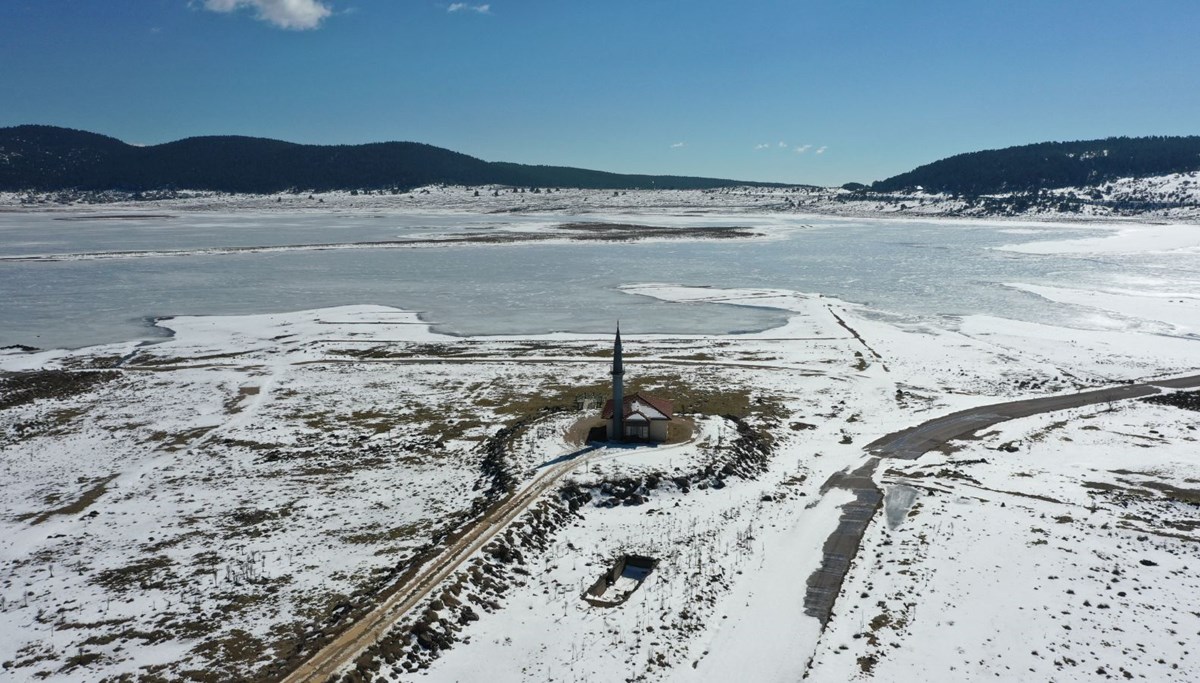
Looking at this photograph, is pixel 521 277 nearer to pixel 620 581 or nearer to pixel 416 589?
pixel 620 581

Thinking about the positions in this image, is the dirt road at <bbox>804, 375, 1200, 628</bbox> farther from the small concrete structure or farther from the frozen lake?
the frozen lake

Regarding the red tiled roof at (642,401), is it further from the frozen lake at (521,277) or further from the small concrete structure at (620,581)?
the frozen lake at (521,277)

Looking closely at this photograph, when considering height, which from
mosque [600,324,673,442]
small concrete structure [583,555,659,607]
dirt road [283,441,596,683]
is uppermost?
mosque [600,324,673,442]

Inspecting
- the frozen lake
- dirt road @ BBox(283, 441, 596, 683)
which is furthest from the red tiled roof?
the frozen lake

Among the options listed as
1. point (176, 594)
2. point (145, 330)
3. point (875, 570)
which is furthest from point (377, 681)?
point (145, 330)

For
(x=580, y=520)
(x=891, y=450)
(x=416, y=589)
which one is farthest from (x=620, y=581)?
(x=891, y=450)

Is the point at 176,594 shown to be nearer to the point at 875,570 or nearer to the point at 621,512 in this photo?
the point at 621,512

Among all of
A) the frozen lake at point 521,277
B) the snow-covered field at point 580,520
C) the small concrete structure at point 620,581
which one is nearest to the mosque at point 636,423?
the snow-covered field at point 580,520
